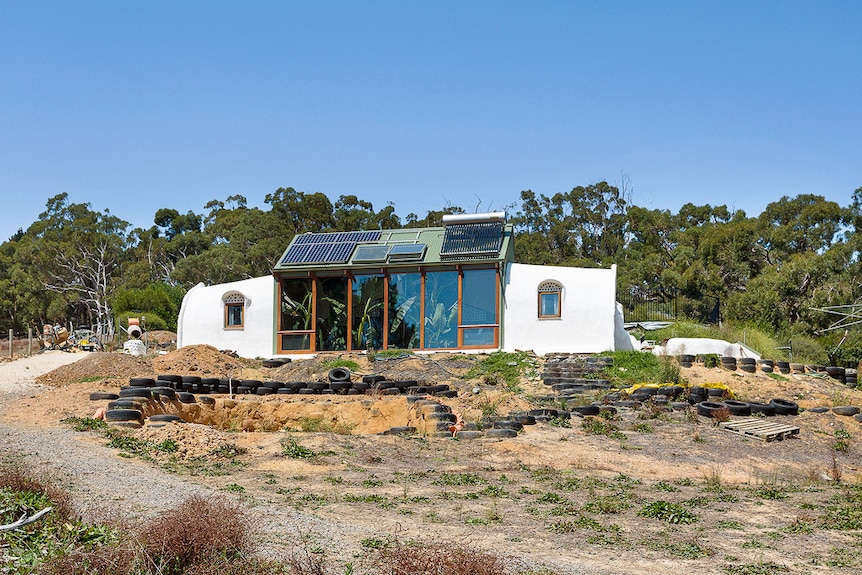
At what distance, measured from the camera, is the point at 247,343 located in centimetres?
3056

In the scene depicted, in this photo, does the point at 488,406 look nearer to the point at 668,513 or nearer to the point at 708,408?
the point at 708,408

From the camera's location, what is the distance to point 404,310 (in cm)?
2980

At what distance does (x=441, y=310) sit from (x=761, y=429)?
12989 mm

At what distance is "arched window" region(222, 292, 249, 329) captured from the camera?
30886 millimetres

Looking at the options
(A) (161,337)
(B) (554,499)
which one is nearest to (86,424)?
(B) (554,499)

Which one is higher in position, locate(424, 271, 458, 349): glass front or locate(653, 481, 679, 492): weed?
locate(424, 271, 458, 349): glass front

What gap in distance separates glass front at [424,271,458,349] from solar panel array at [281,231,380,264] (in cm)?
347

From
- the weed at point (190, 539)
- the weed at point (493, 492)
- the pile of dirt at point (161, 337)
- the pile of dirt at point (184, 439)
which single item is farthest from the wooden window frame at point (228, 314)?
the weed at point (190, 539)

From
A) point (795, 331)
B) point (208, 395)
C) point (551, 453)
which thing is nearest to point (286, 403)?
point (208, 395)

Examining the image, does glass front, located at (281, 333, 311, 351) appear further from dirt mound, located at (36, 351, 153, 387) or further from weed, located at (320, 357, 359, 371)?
dirt mound, located at (36, 351, 153, 387)

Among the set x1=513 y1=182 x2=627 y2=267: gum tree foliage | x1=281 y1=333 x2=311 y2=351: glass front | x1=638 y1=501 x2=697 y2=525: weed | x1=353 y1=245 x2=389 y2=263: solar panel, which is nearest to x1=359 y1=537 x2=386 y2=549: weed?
x1=638 y1=501 x2=697 y2=525: weed

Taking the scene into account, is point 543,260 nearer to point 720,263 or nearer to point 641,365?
point 720,263

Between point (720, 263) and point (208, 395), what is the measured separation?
32.7m

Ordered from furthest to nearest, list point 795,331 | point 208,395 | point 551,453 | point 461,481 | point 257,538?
point 795,331 < point 208,395 < point 551,453 < point 461,481 < point 257,538
